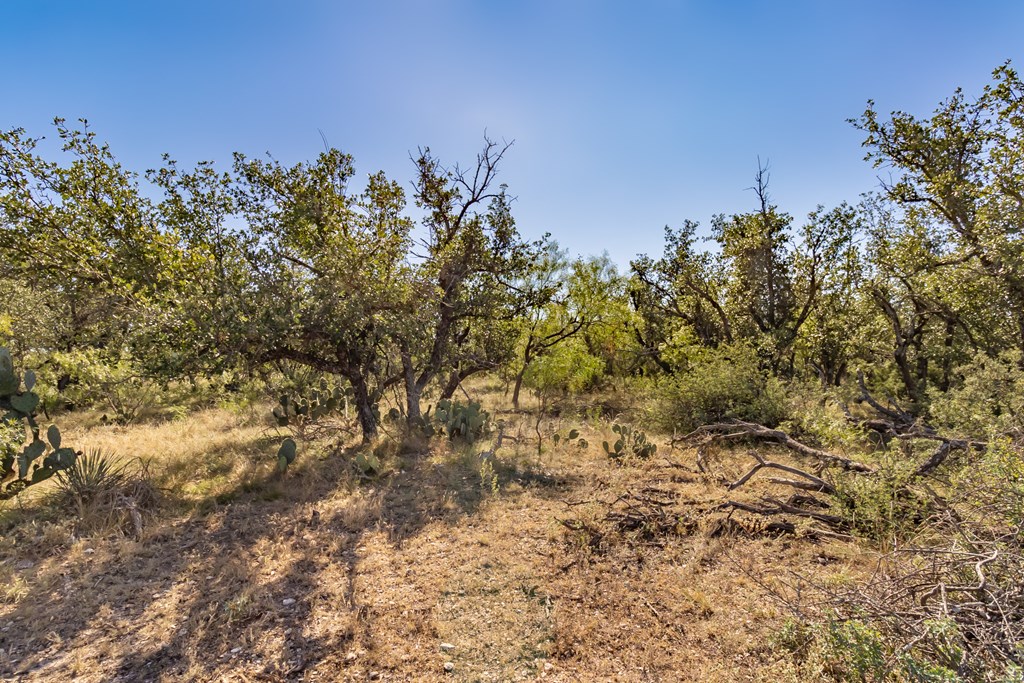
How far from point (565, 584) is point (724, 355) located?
9.75 meters

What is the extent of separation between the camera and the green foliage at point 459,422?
9.88 metres

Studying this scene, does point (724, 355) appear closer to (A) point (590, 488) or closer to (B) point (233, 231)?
(A) point (590, 488)

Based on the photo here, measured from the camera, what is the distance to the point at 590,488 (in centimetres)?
720

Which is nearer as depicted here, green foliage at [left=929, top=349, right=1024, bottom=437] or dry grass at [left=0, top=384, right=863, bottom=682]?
dry grass at [left=0, top=384, right=863, bottom=682]

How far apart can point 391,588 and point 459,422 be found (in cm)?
531

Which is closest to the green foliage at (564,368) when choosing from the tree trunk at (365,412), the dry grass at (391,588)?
the tree trunk at (365,412)

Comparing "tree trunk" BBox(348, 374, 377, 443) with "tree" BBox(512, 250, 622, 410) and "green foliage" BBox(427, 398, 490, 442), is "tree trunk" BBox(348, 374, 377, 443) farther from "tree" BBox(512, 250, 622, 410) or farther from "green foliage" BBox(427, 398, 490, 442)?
"tree" BBox(512, 250, 622, 410)

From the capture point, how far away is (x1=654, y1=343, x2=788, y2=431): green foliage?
34.3ft

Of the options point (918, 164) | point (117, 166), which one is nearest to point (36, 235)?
point (117, 166)

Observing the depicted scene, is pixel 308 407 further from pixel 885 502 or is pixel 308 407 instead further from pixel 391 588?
pixel 885 502

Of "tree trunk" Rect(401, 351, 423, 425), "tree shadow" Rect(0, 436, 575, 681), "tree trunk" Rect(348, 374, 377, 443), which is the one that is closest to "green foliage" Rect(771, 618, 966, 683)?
"tree shadow" Rect(0, 436, 575, 681)

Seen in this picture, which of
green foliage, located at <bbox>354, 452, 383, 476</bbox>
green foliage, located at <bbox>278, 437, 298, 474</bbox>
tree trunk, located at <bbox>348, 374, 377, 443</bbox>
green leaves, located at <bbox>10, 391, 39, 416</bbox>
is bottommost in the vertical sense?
green foliage, located at <bbox>354, 452, 383, 476</bbox>

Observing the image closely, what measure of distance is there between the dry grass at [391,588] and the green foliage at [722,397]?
3.89 m

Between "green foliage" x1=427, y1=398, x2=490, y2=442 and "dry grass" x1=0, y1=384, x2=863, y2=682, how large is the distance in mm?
2438
